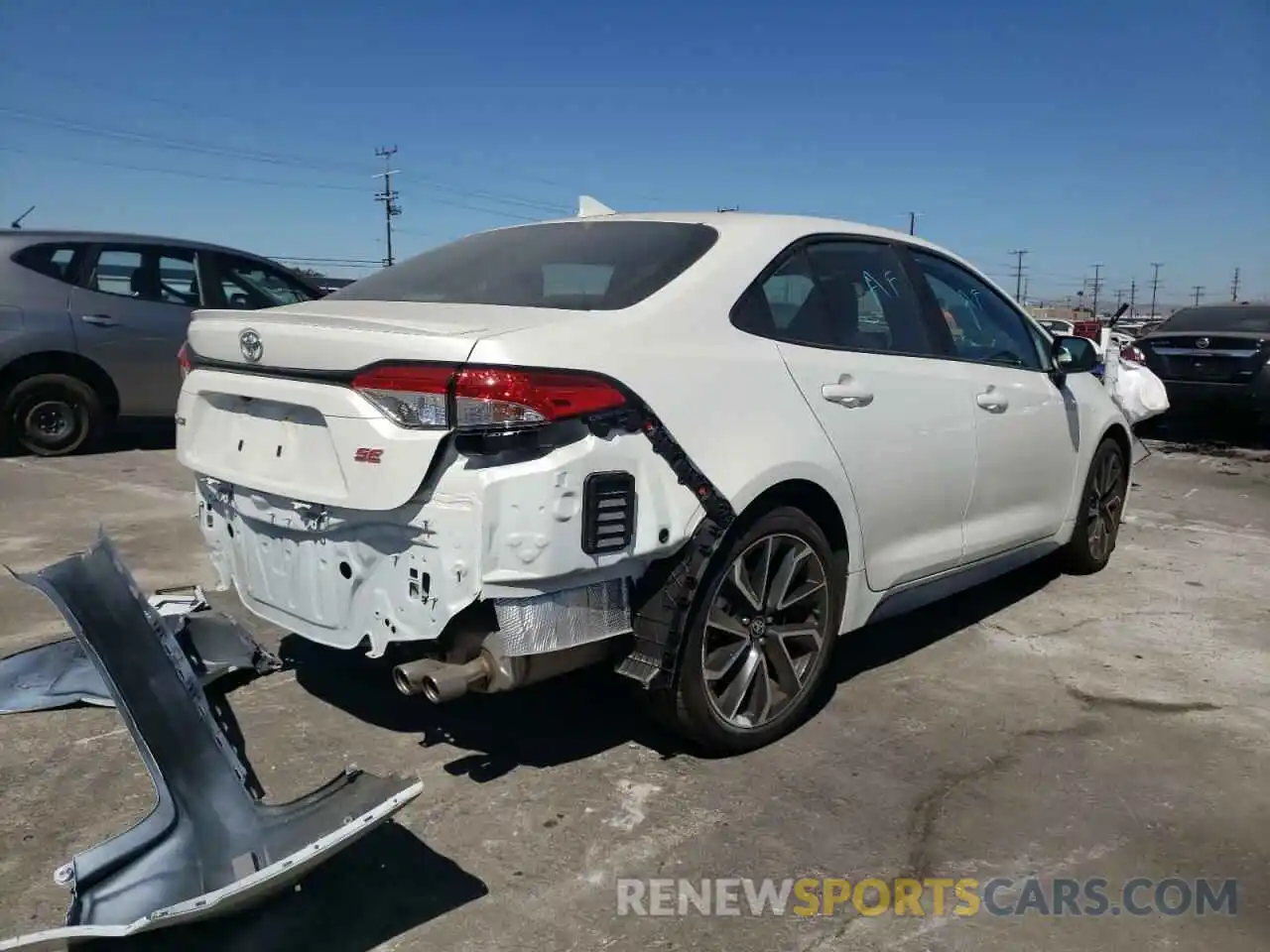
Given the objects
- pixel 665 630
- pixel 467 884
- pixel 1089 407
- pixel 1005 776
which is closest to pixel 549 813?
pixel 467 884

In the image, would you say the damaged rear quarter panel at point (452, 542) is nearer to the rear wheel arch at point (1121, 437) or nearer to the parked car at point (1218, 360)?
the rear wheel arch at point (1121, 437)

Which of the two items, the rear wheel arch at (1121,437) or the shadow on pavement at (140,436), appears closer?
the rear wheel arch at (1121,437)

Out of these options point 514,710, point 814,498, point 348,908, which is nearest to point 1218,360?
Result: point 814,498

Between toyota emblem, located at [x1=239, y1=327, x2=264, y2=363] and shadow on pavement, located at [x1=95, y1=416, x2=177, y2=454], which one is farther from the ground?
toyota emblem, located at [x1=239, y1=327, x2=264, y2=363]

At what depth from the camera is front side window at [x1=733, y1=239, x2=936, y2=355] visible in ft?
11.2

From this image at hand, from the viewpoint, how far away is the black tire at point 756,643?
3.07m

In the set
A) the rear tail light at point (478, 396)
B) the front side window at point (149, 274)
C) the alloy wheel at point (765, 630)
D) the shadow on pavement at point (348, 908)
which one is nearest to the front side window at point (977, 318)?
the alloy wheel at point (765, 630)

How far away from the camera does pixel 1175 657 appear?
174 inches

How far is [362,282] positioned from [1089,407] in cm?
351

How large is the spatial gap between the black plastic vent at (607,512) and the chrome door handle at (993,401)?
199 centimetres

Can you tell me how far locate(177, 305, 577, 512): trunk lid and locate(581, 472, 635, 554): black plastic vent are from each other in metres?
0.40

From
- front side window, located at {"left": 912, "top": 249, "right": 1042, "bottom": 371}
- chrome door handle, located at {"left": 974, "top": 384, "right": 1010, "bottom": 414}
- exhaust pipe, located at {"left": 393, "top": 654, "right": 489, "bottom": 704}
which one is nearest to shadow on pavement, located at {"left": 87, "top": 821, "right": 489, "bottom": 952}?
exhaust pipe, located at {"left": 393, "top": 654, "right": 489, "bottom": 704}

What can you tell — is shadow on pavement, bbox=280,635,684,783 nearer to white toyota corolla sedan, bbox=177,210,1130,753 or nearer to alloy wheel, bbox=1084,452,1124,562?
white toyota corolla sedan, bbox=177,210,1130,753

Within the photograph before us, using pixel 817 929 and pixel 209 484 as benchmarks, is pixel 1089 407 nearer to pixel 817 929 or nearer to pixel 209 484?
pixel 817 929
